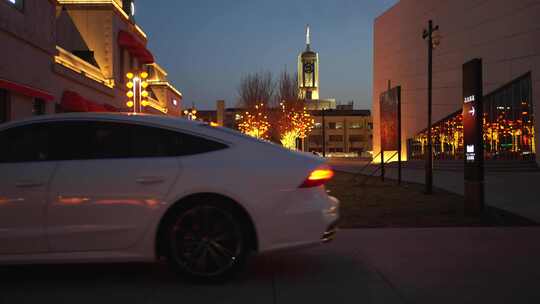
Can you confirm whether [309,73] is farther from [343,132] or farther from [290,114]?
[290,114]

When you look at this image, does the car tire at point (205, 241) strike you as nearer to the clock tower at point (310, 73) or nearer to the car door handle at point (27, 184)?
the car door handle at point (27, 184)

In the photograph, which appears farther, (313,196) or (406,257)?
(406,257)

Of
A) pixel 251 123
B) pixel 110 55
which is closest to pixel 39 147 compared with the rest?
pixel 110 55

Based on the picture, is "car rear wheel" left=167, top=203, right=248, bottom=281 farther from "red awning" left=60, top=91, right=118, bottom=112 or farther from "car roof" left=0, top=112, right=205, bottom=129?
Answer: "red awning" left=60, top=91, right=118, bottom=112

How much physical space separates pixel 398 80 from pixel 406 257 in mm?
45561

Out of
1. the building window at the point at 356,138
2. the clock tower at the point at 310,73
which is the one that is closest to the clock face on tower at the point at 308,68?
the clock tower at the point at 310,73

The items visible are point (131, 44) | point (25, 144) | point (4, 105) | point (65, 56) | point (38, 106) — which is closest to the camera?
point (25, 144)

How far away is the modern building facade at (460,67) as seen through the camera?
34.4m

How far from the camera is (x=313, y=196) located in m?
5.29

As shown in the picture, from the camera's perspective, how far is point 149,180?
5.15 meters

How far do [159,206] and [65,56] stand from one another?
A: 23090 mm

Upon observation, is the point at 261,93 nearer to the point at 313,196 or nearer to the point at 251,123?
the point at 251,123

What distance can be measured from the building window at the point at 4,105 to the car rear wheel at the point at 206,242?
1573cm

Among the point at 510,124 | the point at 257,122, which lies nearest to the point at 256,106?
the point at 257,122
